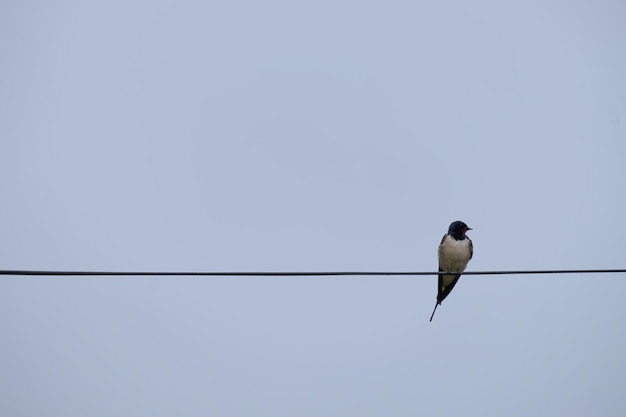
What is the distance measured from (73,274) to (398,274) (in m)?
2.74

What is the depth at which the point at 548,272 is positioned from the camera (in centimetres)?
702

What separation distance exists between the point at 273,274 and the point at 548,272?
8.57 ft

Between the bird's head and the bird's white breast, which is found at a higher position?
the bird's head

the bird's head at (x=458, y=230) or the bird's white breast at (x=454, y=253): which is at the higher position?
the bird's head at (x=458, y=230)

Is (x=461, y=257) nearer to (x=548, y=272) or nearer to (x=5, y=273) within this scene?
(x=548, y=272)

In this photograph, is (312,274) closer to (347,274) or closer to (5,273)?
(347,274)

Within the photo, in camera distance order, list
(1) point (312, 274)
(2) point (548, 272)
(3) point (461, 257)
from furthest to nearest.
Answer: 1. (3) point (461, 257)
2. (2) point (548, 272)
3. (1) point (312, 274)

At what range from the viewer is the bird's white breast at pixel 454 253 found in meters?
12.8

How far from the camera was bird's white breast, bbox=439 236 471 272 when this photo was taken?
12750mm

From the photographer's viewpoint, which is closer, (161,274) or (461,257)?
(161,274)

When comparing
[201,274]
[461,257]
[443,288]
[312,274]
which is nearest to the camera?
[201,274]

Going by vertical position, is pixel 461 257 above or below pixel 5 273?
above

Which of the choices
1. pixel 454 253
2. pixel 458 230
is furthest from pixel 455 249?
pixel 458 230

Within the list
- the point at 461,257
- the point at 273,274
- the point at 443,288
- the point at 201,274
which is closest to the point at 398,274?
the point at 273,274
